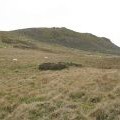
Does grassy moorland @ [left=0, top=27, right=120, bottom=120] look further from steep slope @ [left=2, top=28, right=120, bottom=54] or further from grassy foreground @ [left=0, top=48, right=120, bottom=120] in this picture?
steep slope @ [left=2, top=28, right=120, bottom=54]

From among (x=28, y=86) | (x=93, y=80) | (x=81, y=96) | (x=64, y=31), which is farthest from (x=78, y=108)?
(x=64, y=31)

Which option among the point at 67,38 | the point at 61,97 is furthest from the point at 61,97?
the point at 67,38

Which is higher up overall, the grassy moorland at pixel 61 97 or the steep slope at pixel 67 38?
the steep slope at pixel 67 38

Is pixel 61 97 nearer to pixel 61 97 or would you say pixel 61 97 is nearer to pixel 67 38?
pixel 61 97

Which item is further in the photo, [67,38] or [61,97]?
[67,38]

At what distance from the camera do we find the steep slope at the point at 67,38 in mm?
106750

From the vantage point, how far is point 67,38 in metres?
113

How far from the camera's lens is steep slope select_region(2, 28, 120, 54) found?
10675 centimetres

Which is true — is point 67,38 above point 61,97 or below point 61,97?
above

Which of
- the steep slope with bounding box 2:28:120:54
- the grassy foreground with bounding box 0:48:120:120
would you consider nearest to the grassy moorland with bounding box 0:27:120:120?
the grassy foreground with bounding box 0:48:120:120

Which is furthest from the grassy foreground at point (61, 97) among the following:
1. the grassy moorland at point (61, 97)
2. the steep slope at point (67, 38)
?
the steep slope at point (67, 38)

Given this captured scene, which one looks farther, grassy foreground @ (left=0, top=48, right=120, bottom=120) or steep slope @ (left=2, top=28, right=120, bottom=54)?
steep slope @ (left=2, top=28, right=120, bottom=54)

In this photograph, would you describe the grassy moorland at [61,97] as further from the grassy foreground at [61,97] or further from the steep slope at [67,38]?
the steep slope at [67,38]

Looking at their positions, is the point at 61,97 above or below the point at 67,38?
below
